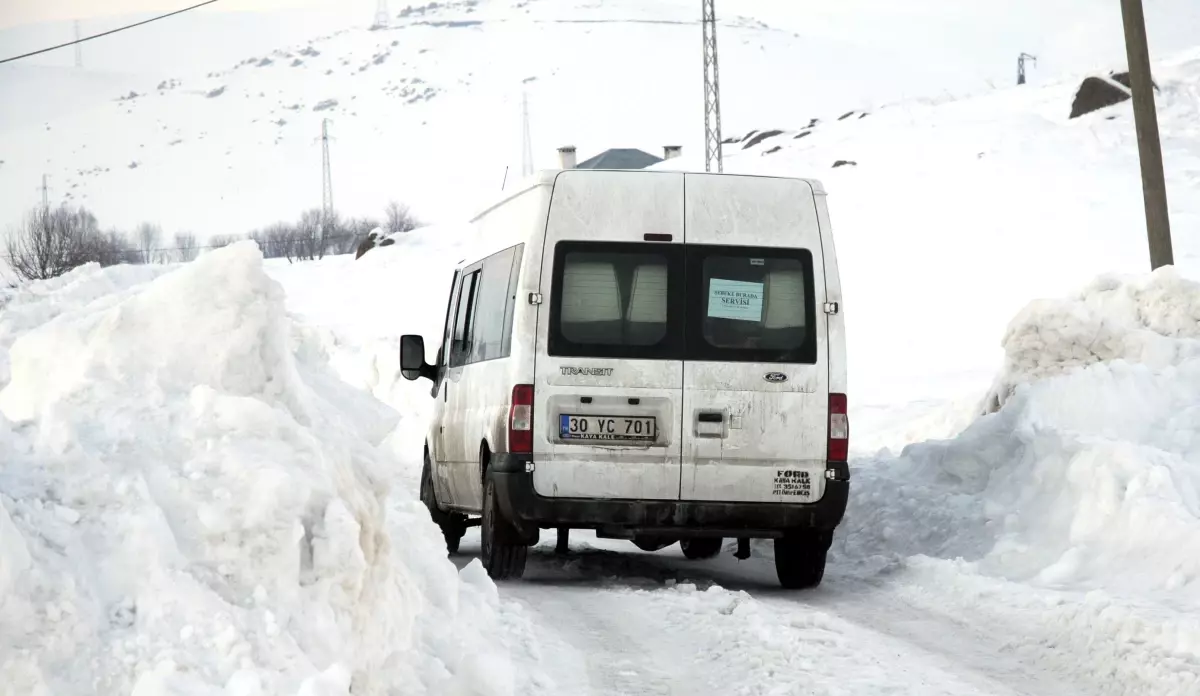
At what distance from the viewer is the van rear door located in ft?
30.1

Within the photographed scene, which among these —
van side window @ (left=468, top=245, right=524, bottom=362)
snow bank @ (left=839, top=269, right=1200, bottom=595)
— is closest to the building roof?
snow bank @ (left=839, top=269, right=1200, bottom=595)

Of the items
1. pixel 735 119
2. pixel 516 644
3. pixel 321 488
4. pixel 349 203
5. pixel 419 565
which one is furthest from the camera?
pixel 735 119

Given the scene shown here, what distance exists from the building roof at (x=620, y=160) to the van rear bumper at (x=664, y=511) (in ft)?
122

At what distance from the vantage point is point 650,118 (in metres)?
164

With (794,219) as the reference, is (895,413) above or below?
below

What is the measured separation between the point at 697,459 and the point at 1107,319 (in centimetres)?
572

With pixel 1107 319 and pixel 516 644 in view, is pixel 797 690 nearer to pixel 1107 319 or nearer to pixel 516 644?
pixel 516 644

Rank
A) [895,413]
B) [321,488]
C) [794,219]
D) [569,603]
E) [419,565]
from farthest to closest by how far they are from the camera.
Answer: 1. [895,413]
2. [794,219]
3. [569,603]
4. [419,565]
5. [321,488]

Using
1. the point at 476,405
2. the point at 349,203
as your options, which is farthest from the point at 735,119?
the point at 476,405

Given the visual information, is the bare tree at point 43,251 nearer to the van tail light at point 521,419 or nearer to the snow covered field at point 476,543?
the snow covered field at point 476,543

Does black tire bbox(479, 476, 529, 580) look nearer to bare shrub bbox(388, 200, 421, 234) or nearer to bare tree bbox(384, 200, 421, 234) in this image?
bare shrub bbox(388, 200, 421, 234)

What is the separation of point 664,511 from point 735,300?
1.39 m

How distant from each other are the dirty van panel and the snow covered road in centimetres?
71

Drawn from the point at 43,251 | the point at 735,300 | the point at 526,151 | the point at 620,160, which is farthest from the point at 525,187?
the point at 526,151
